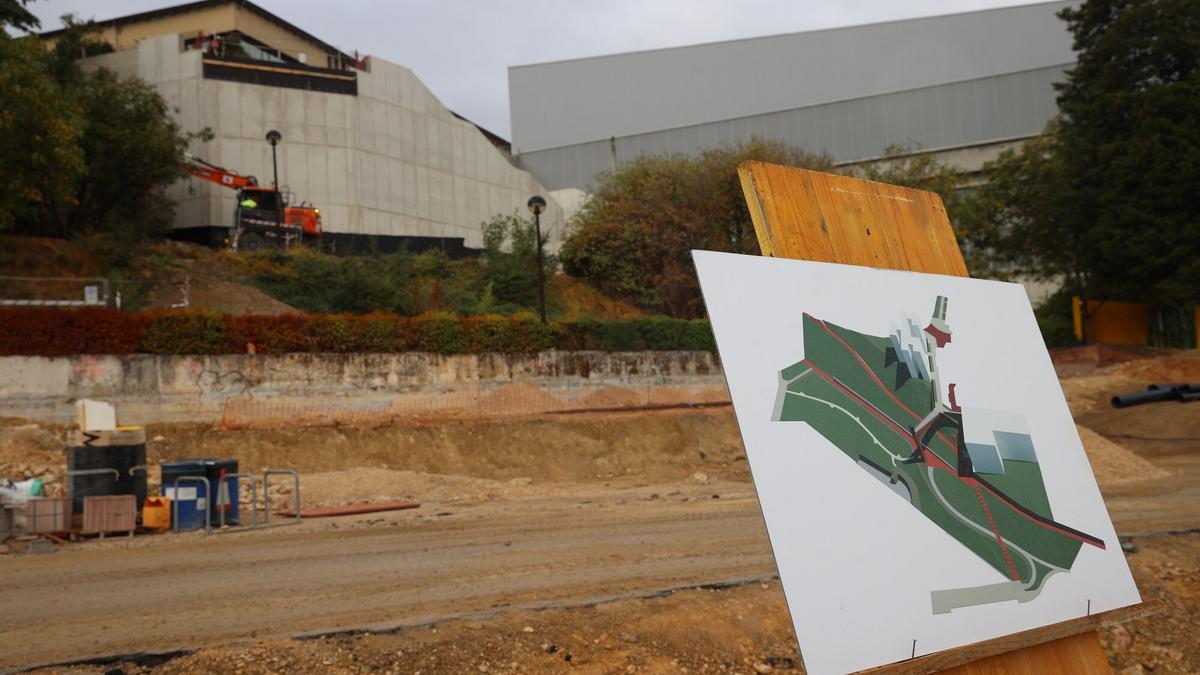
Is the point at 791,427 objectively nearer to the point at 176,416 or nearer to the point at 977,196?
the point at 176,416

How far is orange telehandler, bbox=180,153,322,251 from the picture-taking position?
115 feet

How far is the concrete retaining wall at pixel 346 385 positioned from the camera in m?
22.3

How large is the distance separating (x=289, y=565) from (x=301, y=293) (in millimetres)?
21410

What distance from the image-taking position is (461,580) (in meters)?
10.4

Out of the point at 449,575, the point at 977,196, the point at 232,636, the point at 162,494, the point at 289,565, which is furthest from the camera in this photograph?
the point at 977,196

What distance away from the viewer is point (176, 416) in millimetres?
23141

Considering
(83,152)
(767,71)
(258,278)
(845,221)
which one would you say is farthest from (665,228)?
(845,221)

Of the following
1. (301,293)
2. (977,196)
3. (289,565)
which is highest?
(977,196)

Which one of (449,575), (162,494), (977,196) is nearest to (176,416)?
(162,494)

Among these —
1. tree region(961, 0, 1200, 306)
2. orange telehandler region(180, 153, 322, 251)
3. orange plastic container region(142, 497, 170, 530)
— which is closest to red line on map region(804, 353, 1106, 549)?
orange plastic container region(142, 497, 170, 530)

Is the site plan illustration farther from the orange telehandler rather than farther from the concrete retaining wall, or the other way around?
the orange telehandler

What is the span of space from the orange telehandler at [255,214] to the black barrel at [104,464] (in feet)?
66.5

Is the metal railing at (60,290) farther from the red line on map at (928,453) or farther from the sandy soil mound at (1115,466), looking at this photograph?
the sandy soil mound at (1115,466)

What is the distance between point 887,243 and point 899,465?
4.31 ft
